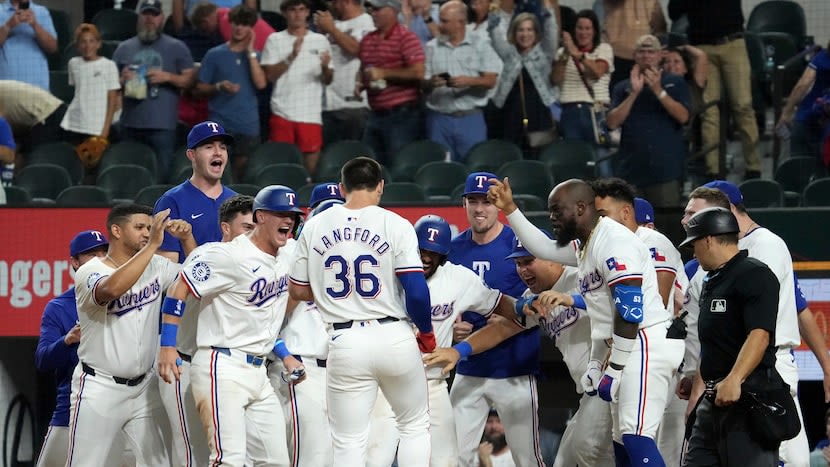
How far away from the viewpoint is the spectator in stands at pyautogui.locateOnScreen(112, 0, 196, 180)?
10.4 meters

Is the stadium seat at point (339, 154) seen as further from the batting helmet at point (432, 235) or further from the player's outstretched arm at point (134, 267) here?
the player's outstretched arm at point (134, 267)

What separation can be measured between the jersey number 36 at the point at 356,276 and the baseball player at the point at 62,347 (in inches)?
68.1

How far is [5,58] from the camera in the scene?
1057 cm

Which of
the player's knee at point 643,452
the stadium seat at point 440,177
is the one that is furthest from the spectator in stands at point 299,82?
the player's knee at point 643,452

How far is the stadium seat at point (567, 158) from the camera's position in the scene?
9.81m

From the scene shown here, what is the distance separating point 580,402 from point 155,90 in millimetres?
5131

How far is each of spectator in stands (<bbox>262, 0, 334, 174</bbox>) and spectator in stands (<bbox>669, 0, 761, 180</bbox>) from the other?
3.02m

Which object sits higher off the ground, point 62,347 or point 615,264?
point 615,264

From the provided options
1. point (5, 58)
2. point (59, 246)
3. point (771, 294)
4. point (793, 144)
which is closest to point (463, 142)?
point (793, 144)

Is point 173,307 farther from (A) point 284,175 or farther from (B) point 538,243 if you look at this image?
(A) point 284,175

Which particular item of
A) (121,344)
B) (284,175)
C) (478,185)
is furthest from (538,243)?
(284,175)

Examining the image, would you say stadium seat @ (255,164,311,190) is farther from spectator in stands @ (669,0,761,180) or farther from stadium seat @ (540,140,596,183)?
spectator in stands @ (669,0,761,180)

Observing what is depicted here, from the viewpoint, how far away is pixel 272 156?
33.5ft

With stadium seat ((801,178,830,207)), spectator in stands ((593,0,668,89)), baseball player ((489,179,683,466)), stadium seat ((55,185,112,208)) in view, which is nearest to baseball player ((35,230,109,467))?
stadium seat ((55,185,112,208))
